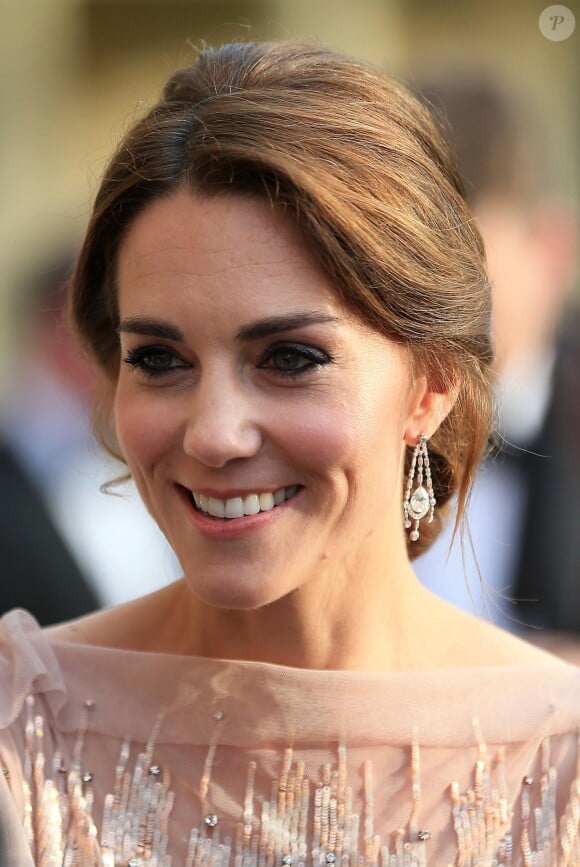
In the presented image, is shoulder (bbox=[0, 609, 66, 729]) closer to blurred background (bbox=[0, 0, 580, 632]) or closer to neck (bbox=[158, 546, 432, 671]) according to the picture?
neck (bbox=[158, 546, 432, 671])

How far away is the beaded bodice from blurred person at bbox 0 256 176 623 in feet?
2.33

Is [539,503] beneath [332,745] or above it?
above

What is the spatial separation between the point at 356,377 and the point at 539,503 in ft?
5.66

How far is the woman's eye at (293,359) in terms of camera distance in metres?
2.04

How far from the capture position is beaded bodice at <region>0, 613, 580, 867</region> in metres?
2.19

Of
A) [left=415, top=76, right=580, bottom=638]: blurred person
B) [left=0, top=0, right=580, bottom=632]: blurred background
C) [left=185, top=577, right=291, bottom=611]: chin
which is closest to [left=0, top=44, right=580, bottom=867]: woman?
[left=185, top=577, right=291, bottom=611]: chin

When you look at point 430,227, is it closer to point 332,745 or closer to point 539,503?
point 332,745

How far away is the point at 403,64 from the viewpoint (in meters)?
4.02

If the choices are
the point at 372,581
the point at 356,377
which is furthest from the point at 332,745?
the point at 356,377

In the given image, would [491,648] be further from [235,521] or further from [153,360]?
[153,360]

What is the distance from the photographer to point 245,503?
2061 mm

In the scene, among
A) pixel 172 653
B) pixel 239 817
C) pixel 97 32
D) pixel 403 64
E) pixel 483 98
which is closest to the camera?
pixel 239 817

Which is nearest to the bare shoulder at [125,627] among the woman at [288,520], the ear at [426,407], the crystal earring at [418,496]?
the woman at [288,520]

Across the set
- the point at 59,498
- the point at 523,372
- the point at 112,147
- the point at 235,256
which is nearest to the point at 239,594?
the point at 235,256
